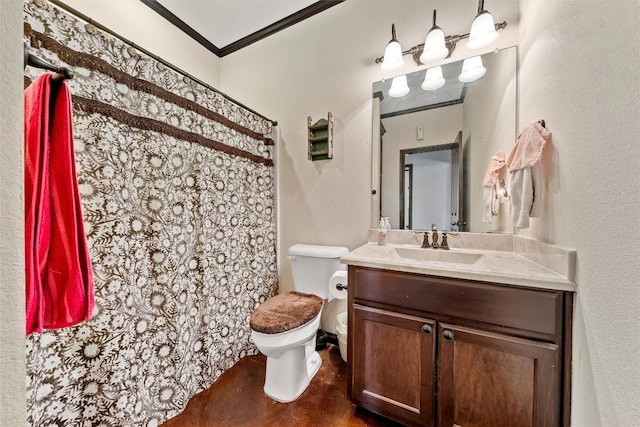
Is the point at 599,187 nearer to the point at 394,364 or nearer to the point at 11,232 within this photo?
the point at 394,364

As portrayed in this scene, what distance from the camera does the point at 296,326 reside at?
1.30 m

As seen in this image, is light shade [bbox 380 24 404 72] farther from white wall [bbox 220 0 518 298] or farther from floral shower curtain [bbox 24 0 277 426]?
floral shower curtain [bbox 24 0 277 426]

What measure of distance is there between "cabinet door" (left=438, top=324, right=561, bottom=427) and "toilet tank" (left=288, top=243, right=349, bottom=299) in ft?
2.58

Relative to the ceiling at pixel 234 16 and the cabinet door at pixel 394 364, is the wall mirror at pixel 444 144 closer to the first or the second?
the cabinet door at pixel 394 364

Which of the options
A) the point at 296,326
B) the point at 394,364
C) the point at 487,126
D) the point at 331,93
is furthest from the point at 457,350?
the point at 331,93

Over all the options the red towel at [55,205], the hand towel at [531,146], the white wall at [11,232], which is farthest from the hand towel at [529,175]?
the red towel at [55,205]

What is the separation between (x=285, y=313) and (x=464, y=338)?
0.90 m

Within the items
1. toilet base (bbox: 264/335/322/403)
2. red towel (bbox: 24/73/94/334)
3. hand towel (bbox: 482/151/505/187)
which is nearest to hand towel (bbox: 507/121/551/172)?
hand towel (bbox: 482/151/505/187)

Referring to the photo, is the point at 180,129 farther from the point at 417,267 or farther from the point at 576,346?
the point at 576,346

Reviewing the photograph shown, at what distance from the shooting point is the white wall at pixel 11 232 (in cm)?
31

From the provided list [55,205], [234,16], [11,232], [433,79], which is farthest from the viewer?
[234,16]

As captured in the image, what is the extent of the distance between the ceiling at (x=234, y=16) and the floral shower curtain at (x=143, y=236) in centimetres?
91

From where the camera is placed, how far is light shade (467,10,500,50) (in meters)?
1.28

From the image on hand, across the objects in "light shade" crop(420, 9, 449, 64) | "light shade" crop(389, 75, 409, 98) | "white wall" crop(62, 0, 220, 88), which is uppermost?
"white wall" crop(62, 0, 220, 88)
